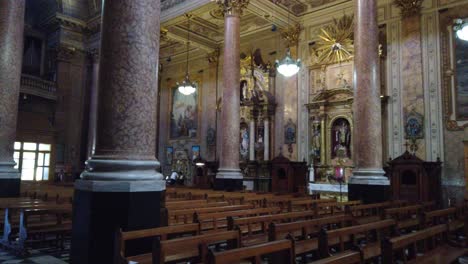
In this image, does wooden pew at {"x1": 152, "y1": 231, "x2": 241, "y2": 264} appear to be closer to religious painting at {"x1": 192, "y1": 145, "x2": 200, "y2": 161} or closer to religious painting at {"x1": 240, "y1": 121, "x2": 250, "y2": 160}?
religious painting at {"x1": 240, "y1": 121, "x2": 250, "y2": 160}

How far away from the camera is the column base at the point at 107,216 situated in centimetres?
330

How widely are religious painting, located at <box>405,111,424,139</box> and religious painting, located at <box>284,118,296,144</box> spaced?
14.3 ft

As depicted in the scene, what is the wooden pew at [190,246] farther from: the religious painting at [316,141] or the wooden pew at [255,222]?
the religious painting at [316,141]

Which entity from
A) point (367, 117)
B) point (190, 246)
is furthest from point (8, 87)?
point (367, 117)

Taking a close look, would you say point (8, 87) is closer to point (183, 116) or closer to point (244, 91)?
point (244, 91)

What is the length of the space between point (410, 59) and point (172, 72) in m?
13.0

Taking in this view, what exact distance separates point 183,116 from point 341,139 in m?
9.32

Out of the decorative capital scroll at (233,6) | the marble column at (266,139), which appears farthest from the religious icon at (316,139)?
the decorative capital scroll at (233,6)

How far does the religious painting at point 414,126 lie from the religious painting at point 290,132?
14.3 feet

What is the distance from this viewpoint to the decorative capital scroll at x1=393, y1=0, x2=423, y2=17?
40.3ft

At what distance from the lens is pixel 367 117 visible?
821 cm

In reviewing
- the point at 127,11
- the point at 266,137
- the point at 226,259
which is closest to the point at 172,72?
the point at 266,137

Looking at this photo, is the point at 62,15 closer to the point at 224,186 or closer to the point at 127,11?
the point at 224,186

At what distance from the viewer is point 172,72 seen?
21.4m
